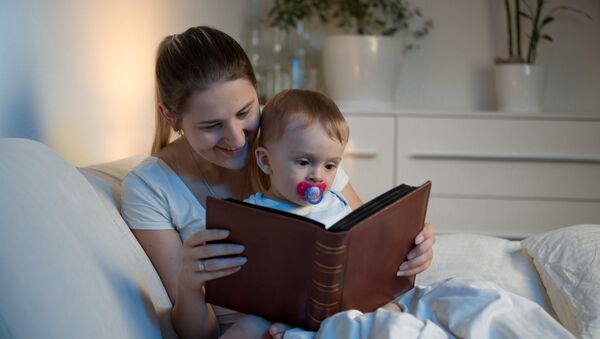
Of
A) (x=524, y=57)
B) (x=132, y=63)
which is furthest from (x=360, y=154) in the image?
(x=132, y=63)

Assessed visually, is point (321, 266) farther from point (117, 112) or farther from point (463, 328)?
point (117, 112)

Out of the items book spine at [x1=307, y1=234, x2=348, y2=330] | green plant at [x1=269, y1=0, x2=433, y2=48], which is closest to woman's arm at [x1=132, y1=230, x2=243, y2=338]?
book spine at [x1=307, y1=234, x2=348, y2=330]

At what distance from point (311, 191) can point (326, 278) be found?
0.66 ft

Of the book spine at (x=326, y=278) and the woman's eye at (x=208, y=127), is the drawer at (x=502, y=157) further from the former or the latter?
the book spine at (x=326, y=278)

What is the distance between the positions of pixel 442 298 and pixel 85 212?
552mm

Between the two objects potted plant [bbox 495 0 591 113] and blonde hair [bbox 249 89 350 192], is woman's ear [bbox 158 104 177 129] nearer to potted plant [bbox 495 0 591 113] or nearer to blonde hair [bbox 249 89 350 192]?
blonde hair [bbox 249 89 350 192]

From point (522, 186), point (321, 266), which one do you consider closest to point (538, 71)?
point (522, 186)

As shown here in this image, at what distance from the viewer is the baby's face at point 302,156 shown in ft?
3.79

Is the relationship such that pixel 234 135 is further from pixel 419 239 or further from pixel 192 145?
pixel 419 239

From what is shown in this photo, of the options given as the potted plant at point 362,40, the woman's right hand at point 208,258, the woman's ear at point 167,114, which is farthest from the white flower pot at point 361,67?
the woman's right hand at point 208,258

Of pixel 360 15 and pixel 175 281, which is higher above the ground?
pixel 360 15

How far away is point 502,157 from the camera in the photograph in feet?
9.23

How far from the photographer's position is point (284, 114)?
47.0 inches

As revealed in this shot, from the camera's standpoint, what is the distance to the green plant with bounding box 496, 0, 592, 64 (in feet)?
10.2
